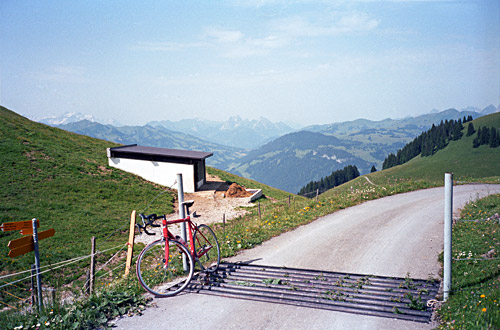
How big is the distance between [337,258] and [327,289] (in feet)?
8.00

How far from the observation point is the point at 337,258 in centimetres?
963

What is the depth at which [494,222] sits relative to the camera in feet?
37.1

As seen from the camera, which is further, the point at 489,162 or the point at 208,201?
the point at 489,162

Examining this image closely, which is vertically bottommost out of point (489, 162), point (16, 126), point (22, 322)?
point (489, 162)

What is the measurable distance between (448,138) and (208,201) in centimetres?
14860

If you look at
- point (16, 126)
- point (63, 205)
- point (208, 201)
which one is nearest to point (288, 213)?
point (208, 201)

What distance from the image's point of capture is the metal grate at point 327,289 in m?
6.43

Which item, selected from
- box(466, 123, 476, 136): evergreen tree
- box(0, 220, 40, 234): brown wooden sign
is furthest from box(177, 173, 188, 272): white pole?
box(466, 123, 476, 136): evergreen tree

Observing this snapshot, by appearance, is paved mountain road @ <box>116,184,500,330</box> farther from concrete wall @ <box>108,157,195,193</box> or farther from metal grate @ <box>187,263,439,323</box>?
concrete wall @ <box>108,157,195,193</box>

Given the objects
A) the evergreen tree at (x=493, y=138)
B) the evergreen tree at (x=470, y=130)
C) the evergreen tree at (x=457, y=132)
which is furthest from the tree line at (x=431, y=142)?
the evergreen tree at (x=493, y=138)

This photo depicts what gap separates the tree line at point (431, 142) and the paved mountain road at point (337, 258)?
14230 cm

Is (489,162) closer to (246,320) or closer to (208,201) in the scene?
(208,201)

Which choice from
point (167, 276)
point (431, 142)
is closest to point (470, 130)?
point (431, 142)

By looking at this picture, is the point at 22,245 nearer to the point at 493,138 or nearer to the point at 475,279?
the point at 475,279
